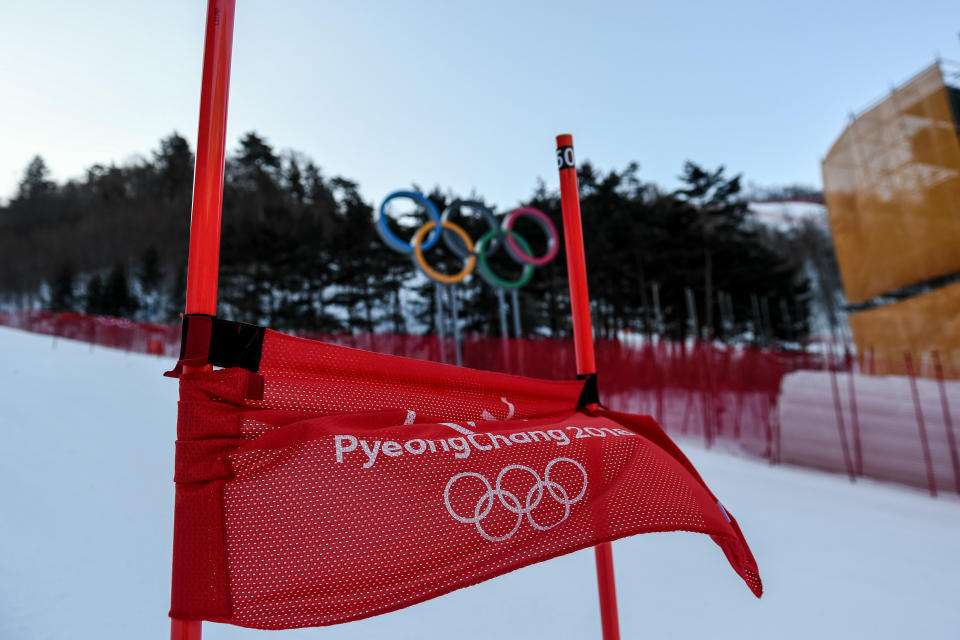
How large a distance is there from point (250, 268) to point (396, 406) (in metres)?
33.7

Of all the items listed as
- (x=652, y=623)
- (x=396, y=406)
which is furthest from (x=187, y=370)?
(x=652, y=623)

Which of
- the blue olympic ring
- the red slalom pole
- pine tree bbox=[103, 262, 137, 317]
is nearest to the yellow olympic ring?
the blue olympic ring

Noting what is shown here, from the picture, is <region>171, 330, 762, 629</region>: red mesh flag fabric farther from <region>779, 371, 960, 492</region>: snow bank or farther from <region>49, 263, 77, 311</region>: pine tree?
<region>49, 263, 77, 311</region>: pine tree

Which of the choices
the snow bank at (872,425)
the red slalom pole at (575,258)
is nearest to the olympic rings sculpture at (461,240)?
the snow bank at (872,425)

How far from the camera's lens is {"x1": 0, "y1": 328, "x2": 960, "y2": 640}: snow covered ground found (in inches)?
93.5

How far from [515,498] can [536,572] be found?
2.23 meters

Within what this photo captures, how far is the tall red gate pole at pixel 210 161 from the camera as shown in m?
1.08

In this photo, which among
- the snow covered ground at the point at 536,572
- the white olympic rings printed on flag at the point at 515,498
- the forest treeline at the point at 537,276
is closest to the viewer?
the white olympic rings printed on flag at the point at 515,498

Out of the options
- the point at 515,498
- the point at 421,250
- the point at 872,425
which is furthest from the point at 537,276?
the point at 515,498

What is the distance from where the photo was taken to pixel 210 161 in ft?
3.75

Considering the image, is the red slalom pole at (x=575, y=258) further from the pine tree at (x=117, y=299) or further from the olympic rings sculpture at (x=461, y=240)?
the pine tree at (x=117, y=299)

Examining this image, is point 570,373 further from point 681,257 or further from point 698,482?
point 681,257

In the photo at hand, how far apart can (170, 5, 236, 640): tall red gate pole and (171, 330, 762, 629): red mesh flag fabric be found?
18 cm

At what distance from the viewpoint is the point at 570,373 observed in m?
12.7
